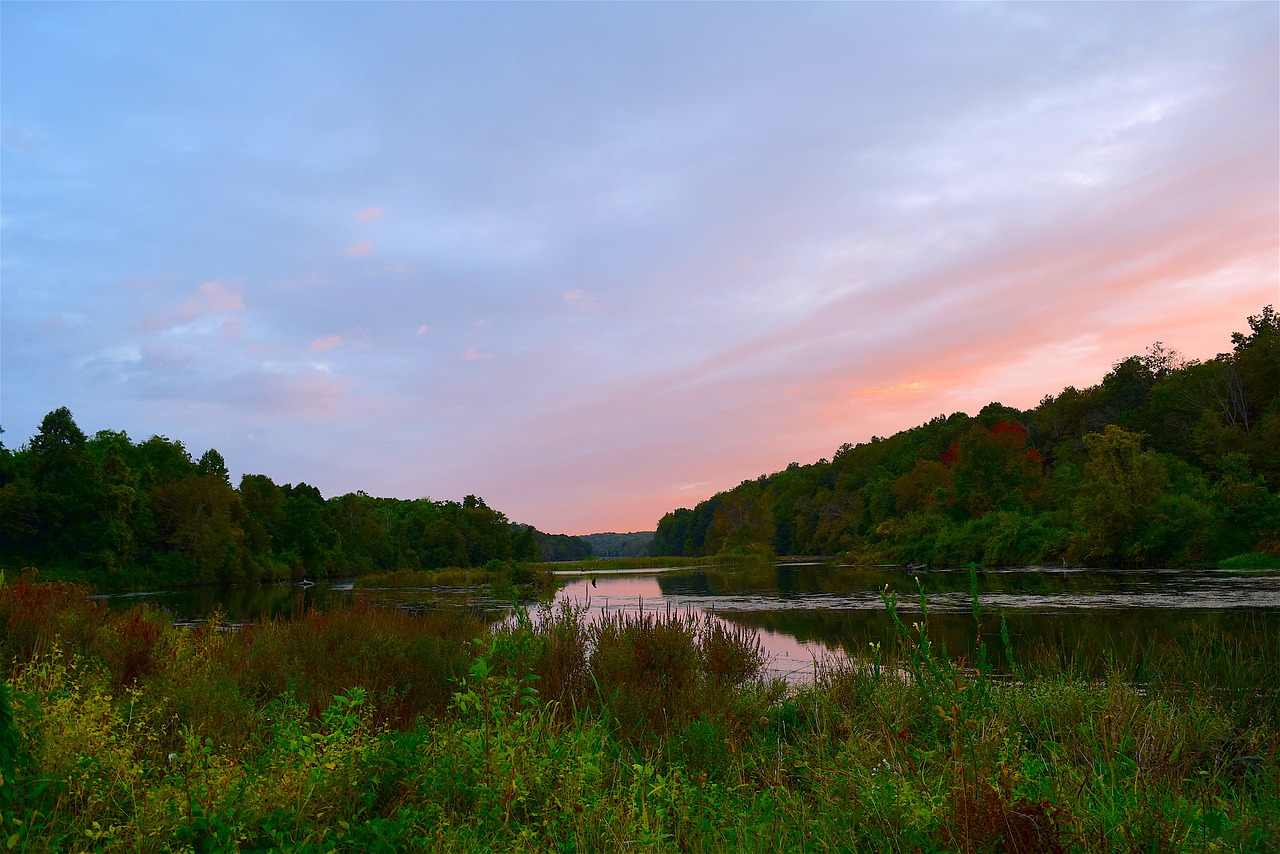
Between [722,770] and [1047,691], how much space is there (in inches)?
132

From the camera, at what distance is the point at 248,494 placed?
79.2m

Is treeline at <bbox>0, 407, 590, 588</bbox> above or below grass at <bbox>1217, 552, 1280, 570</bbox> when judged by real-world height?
above

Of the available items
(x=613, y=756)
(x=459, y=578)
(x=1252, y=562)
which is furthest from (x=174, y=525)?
(x=1252, y=562)

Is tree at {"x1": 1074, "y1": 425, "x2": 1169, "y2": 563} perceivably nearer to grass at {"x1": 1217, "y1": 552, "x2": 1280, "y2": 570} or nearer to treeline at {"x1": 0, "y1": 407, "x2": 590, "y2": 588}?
grass at {"x1": 1217, "y1": 552, "x2": 1280, "y2": 570}

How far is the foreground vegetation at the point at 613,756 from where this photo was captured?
352cm

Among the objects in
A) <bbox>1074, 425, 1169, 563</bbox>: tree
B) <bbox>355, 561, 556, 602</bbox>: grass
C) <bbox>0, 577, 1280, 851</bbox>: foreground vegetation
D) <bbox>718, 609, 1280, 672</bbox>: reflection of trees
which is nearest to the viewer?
<bbox>0, 577, 1280, 851</bbox>: foreground vegetation

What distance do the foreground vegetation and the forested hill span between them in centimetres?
2976

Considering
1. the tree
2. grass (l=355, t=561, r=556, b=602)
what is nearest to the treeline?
grass (l=355, t=561, r=556, b=602)

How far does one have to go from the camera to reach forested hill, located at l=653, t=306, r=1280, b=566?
32.3 m

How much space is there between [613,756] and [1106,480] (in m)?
35.2

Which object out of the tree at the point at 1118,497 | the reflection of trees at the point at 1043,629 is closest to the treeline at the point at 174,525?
the reflection of trees at the point at 1043,629

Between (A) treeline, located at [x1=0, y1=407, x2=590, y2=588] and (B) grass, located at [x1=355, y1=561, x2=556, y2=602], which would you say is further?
(A) treeline, located at [x1=0, y1=407, x2=590, y2=588]

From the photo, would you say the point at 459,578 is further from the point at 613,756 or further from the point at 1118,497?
the point at 613,756

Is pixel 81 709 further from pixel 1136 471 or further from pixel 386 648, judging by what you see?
pixel 1136 471
